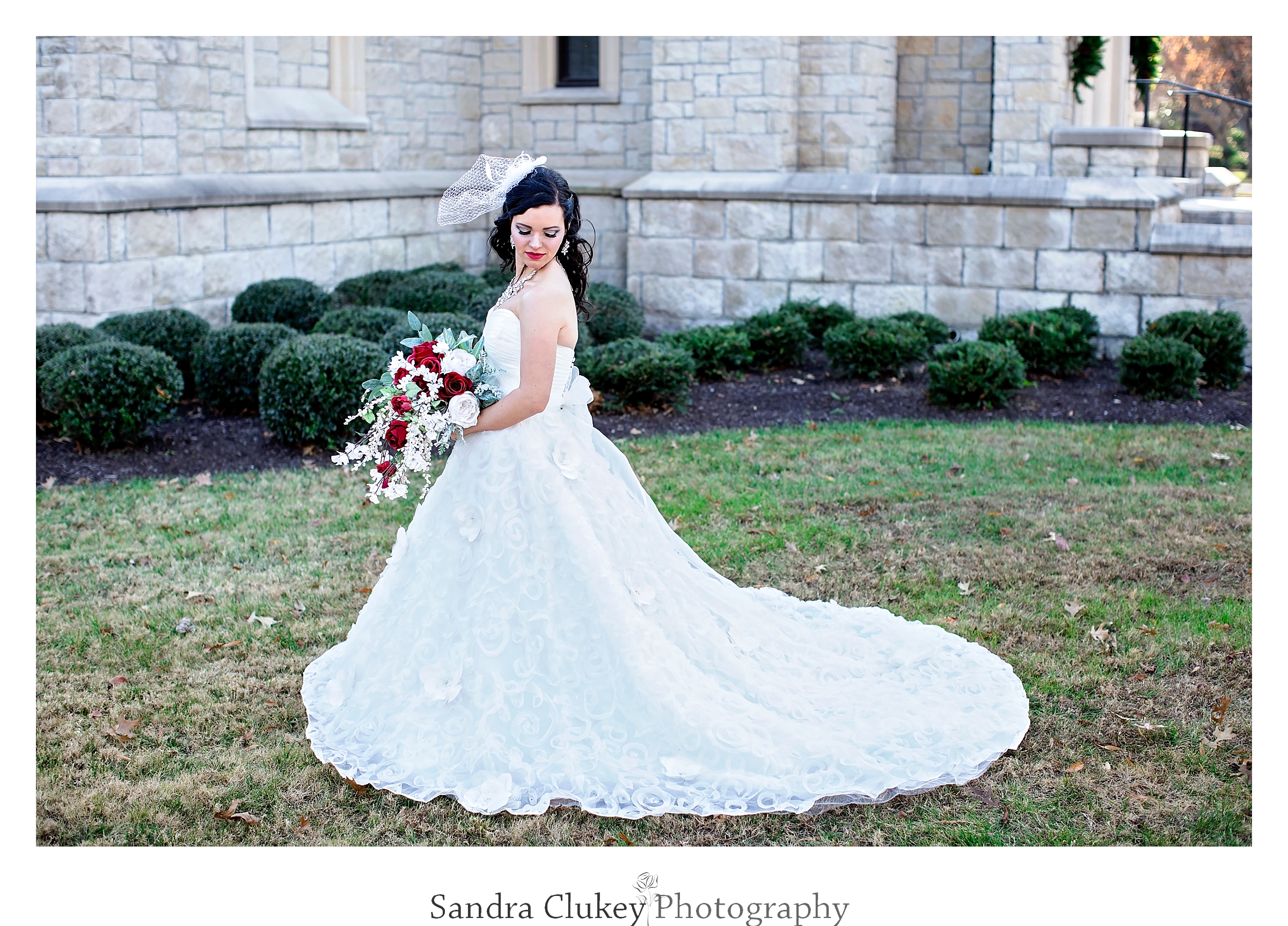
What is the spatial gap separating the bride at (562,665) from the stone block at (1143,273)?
7186 mm

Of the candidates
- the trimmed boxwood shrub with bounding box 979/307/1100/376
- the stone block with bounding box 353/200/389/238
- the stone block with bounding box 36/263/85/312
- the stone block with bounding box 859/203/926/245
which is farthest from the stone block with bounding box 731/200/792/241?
the stone block with bounding box 36/263/85/312

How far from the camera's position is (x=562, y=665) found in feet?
12.5

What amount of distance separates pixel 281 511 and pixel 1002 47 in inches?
333

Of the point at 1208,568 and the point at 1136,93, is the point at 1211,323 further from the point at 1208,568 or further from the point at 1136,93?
the point at 1136,93

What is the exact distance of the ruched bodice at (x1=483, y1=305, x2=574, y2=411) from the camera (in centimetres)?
391

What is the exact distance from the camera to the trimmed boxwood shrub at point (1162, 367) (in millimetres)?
9109

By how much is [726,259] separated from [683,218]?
1.95 feet

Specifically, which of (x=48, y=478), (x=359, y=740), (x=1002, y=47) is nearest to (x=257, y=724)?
(x=359, y=740)

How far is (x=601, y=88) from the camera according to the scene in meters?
13.2

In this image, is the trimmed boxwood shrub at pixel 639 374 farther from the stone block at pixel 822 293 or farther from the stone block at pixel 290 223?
Result: the stone block at pixel 290 223

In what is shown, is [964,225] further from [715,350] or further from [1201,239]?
[715,350]

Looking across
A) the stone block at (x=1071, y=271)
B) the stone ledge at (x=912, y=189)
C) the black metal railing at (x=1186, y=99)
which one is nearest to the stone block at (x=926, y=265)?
the stone ledge at (x=912, y=189)

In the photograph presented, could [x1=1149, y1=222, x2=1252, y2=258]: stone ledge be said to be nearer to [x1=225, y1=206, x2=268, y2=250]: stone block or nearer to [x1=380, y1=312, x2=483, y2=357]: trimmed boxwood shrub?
[x1=380, y1=312, x2=483, y2=357]: trimmed boxwood shrub

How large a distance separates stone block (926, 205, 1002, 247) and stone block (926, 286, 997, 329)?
432 mm
